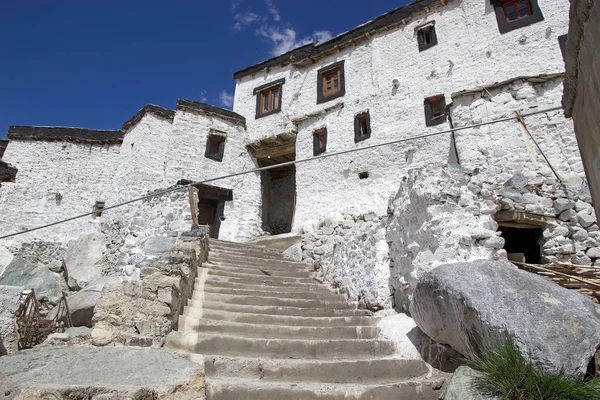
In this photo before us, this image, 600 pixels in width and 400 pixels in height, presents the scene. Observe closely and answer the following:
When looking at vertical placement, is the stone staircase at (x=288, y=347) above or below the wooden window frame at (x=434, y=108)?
below

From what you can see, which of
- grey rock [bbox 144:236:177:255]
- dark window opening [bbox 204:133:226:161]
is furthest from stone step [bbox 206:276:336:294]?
dark window opening [bbox 204:133:226:161]

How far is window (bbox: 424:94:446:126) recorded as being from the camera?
1239cm

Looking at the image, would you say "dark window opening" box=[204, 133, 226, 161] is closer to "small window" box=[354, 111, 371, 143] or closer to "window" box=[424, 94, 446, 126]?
"small window" box=[354, 111, 371, 143]

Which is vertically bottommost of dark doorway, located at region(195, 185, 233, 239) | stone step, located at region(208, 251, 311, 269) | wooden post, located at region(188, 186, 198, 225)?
stone step, located at region(208, 251, 311, 269)

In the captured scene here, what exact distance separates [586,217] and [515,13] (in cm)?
950

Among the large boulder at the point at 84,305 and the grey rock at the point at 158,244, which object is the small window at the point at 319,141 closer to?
the grey rock at the point at 158,244

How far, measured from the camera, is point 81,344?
3.80 m

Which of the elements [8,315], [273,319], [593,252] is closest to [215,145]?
A: [8,315]

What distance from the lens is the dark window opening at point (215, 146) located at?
1564cm

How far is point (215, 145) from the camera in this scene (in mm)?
16125

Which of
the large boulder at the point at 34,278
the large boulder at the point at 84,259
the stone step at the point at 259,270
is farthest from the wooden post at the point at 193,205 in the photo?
the large boulder at the point at 34,278

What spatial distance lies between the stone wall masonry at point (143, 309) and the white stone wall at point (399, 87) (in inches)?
336

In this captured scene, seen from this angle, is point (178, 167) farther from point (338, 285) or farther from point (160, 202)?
point (338, 285)

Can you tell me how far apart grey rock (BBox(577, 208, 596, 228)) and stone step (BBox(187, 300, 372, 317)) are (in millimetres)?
3806
